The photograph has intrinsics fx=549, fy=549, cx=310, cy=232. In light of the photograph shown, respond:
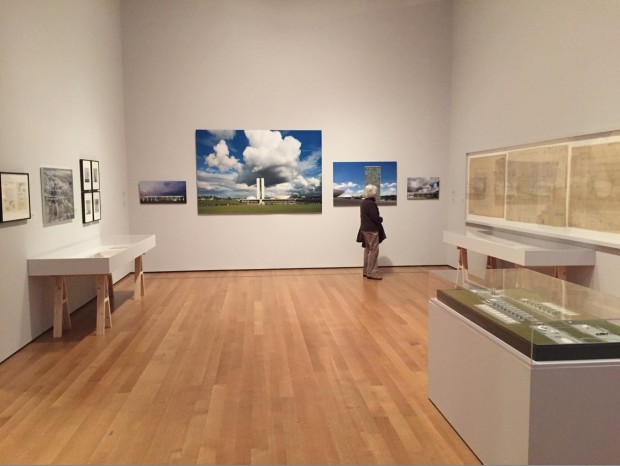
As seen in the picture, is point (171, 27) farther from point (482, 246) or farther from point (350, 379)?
point (350, 379)

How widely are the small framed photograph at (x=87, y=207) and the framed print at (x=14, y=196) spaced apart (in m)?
2.21

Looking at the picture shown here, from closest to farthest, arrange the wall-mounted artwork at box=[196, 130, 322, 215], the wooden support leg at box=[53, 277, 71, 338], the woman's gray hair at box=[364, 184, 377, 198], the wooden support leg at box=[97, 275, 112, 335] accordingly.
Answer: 1. the wooden support leg at box=[53, 277, 71, 338]
2. the wooden support leg at box=[97, 275, 112, 335]
3. the woman's gray hair at box=[364, 184, 377, 198]
4. the wall-mounted artwork at box=[196, 130, 322, 215]

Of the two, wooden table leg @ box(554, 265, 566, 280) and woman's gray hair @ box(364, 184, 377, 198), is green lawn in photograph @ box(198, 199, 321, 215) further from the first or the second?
wooden table leg @ box(554, 265, 566, 280)

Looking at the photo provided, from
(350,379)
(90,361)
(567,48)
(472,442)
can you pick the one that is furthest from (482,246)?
(90,361)

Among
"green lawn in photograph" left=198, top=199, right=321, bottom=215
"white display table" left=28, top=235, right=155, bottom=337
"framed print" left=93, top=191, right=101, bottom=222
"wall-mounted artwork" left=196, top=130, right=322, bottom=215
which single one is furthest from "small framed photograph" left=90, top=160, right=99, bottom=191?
"green lawn in photograph" left=198, top=199, right=321, bottom=215

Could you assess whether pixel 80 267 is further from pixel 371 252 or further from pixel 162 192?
pixel 371 252

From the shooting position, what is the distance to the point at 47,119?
7965 mm

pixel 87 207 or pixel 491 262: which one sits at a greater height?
pixel 87 207

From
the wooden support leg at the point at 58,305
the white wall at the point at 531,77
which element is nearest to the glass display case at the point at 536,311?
the white wall at the point at 531,77

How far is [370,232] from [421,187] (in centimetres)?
224

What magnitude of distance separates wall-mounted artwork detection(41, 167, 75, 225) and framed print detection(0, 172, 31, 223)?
0.60 metres

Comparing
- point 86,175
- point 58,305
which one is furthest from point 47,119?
point 58,305

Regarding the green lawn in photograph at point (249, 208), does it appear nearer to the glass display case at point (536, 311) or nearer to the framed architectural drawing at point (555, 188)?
the framed architectural drawing at point (555, 188)

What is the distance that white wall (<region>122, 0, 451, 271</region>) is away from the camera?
1258cm
